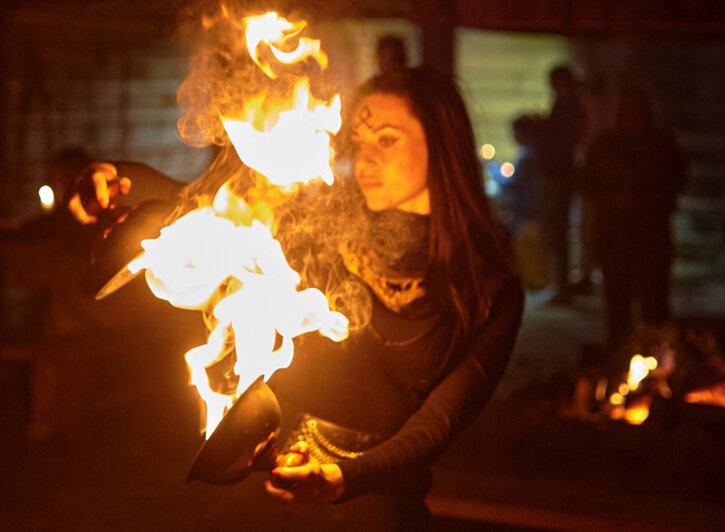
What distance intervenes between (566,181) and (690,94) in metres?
6.63

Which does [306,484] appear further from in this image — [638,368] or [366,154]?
[638,368]

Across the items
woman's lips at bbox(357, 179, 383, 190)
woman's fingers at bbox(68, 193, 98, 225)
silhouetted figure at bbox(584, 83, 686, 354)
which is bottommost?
silhouetted figure at bbox(584, 83, 686, 354)

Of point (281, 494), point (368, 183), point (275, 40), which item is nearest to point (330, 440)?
point (281, 494)

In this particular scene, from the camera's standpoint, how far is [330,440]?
2.51m

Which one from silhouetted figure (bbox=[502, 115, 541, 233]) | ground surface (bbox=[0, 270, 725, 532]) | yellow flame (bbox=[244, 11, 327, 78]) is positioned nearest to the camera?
yellow flame (bbox=[244, 11, 327, 78])

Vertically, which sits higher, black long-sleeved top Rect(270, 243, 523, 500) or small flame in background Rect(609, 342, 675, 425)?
black long-sleeved top Rect(270, 243, 523, 500)

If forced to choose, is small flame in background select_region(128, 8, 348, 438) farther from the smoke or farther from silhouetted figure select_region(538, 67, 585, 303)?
silhouetted figure select_region(538, 67, 585, 303)

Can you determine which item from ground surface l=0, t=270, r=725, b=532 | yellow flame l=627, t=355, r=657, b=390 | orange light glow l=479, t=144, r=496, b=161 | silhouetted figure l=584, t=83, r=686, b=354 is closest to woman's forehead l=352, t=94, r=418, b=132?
ground surface l=0, t=270, r=725, b=532

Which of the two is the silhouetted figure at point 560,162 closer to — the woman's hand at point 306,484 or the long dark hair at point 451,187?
the long dark hair at point 451,187

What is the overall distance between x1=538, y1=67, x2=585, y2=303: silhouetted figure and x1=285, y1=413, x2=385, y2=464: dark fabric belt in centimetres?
750

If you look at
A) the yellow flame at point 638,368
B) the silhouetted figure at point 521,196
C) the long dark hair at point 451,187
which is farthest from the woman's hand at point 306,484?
the silhouetted figure at point 521,196

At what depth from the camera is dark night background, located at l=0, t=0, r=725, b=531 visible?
434 centimetres

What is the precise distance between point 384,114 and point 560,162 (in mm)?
7561

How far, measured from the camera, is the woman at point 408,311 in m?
2.47
